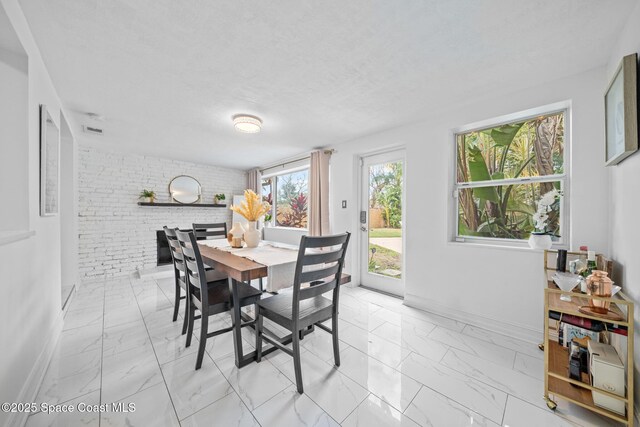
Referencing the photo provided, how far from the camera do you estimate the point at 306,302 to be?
68.2 inches

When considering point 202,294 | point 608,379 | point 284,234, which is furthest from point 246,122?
point 608,379

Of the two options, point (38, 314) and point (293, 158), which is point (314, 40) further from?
point (293, 158)

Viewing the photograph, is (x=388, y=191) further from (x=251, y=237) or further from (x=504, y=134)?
(x=251, y=237)

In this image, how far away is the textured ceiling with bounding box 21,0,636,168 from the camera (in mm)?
1286

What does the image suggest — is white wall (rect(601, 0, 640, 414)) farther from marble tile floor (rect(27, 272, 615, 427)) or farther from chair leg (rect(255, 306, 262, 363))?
chair leg (rect(255, 306, 262, 363))

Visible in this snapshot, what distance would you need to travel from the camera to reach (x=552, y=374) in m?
1.33

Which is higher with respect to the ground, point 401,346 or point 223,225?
point 223,225

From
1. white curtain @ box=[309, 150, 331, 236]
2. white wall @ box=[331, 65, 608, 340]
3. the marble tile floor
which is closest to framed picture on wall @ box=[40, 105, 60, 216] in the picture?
the marble tile floor

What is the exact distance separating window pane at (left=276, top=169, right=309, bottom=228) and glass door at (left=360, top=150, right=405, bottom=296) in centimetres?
144

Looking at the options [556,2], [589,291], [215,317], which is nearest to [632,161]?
[589,291]

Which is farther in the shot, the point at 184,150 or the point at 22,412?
the point at 184,150

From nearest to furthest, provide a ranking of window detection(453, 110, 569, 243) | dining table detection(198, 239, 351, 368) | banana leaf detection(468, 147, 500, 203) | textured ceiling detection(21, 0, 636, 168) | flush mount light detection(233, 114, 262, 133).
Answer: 1. textured ceiling detection(21, 0, 636, 168)
2. dining table detection(198, 239, 351, 368)
3. window detection(453, 110, 569, 243)
4. banana leaf detection(468, 147, 500, 203)
5. flush mount light detection(233, 114, 262, 133)

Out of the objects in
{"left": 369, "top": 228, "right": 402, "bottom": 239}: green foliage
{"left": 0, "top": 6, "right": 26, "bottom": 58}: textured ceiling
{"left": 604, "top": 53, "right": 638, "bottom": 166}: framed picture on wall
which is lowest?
{"left": 369, "top": 228, "right": 402, "bottom": 239}: green foliage

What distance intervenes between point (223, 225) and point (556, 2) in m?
3.45
